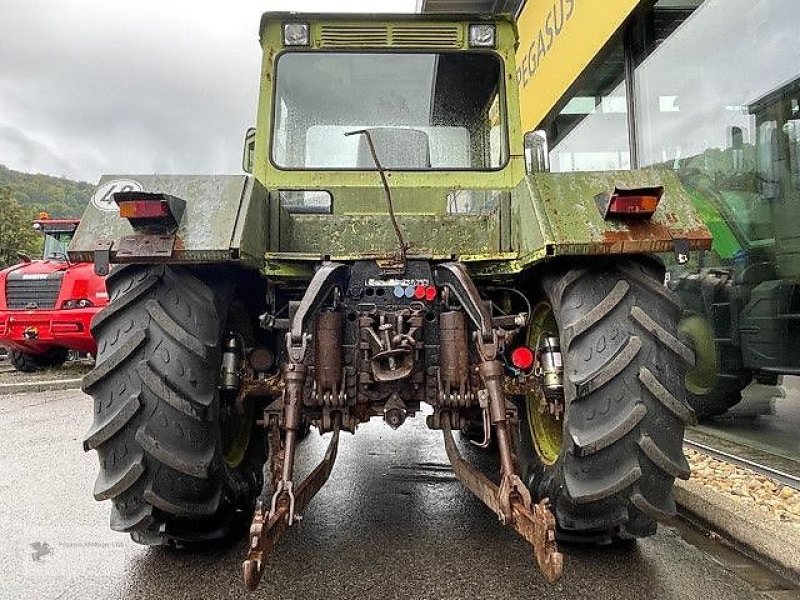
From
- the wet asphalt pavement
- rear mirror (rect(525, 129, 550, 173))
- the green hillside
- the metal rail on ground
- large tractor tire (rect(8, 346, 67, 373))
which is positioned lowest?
the wet asphalt pavement

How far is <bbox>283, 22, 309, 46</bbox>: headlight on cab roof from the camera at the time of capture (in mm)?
3934

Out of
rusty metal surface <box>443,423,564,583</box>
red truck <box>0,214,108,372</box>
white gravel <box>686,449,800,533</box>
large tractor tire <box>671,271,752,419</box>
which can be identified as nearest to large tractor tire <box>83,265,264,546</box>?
rusty metal surface <box>443,423,564,583</box>

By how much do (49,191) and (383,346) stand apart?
51277 millimetres

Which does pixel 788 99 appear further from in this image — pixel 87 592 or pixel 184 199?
pixel 87 592

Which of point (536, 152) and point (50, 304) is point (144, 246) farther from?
point (50, 304)

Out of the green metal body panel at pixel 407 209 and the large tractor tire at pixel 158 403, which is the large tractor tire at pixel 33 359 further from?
the large tractor tire at pixel 158 403

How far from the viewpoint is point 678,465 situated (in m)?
2.61

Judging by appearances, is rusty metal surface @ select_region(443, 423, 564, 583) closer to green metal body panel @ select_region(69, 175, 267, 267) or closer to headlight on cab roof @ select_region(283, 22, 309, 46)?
green metal body panel @ select_region(69, 175, 267, 267)

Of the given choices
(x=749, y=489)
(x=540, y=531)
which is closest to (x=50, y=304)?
(x=749, y=489)

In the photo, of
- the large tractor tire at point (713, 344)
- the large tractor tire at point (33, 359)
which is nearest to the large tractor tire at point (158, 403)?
the large tractor tire at point (713, 344)

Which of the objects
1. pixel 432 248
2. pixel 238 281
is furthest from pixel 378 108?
pixel 238 281

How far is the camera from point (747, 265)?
16.8ft

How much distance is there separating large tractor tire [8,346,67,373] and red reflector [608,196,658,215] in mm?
12723

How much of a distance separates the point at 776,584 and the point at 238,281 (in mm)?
2748
